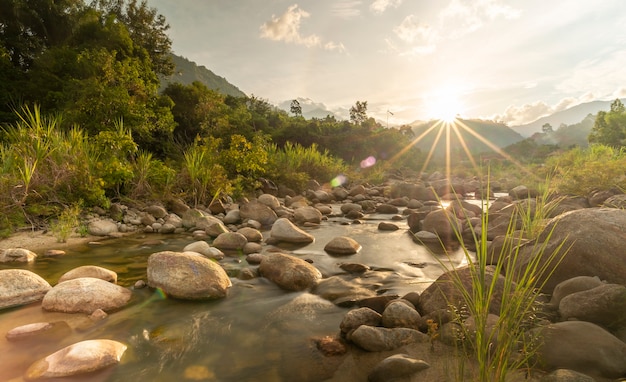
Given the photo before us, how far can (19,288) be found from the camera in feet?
12.4

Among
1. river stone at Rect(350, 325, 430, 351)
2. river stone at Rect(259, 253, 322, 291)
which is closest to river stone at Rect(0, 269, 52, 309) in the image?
river stone at Rect(259, 253, 322, 291)

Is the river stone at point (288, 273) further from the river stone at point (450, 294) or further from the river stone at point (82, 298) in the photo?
the river stone at point (82, 298)

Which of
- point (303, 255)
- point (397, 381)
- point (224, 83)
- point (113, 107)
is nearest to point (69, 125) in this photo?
point (113, 107)

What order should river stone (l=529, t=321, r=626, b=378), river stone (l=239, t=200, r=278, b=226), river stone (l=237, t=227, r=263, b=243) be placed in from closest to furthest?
river stone (l=529, t=321, r=626, b=378) → river stone (l=237, t=227, r=263, b=243) → river stone (l=239, t=200, r=278, b=226)

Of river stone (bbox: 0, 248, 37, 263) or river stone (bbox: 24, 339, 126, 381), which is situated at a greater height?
river stone (bbox: 0, 248, 37, 263)

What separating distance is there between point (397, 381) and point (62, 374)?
8.36ft

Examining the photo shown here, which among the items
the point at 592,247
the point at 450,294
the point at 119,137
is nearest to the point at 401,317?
the point at 450,294

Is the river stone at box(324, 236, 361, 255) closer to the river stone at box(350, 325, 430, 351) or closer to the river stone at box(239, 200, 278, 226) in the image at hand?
the river stone at box(239, 200, 278, 226)

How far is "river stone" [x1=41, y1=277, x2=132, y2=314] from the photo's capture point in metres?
3.57

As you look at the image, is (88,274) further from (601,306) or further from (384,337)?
(601,306)

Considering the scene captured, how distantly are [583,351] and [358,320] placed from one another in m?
1.74

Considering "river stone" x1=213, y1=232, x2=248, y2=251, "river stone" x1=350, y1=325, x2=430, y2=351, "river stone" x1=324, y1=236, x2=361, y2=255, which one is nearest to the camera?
"river stone" x1=350, y1=325, x2=430, y2=351

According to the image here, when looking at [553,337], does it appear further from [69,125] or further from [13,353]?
[69,125]

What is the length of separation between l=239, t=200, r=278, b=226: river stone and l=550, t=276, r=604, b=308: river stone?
268 inches
